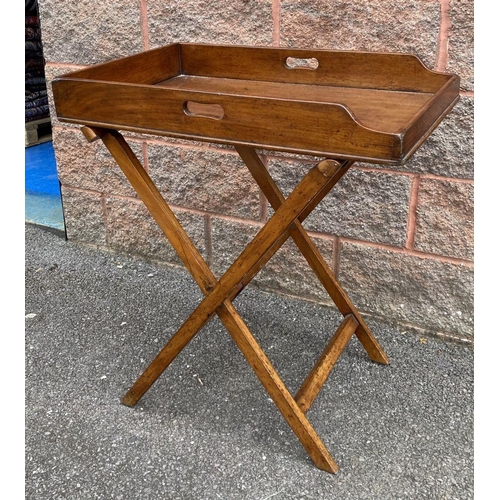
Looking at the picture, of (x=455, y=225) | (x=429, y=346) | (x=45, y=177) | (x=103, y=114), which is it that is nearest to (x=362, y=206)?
(x=455, y=225)

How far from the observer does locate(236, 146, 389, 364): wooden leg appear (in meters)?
2.34

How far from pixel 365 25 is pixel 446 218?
30.0 inches

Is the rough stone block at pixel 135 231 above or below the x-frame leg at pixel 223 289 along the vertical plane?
below

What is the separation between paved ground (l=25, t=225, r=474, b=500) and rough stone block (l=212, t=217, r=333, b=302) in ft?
0.20

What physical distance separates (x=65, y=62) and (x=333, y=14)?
4.38ft

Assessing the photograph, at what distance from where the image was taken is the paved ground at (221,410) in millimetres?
2051

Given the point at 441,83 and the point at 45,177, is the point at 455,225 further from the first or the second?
the point at 45,177

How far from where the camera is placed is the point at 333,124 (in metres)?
1.60

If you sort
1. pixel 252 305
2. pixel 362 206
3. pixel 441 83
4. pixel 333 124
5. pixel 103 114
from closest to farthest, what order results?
pixel 333 124, pixel 103 114, pixel 441 83, pixel 362 206, pixel 252 305

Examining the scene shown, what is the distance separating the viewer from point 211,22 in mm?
2701

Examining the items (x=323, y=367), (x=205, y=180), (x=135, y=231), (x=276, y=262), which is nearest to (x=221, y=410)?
(x=323, y=367)

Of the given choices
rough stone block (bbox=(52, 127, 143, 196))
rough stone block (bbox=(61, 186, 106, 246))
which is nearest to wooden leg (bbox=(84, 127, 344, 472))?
rough stone block (bbox=(52, 127, 143, 196))

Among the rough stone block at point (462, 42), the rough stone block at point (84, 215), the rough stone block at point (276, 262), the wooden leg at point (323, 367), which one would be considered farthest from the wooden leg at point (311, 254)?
the rough stone block at point (84, 215)

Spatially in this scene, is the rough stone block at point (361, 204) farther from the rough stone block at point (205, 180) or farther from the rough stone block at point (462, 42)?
the rough stone block at point (462, 42)
